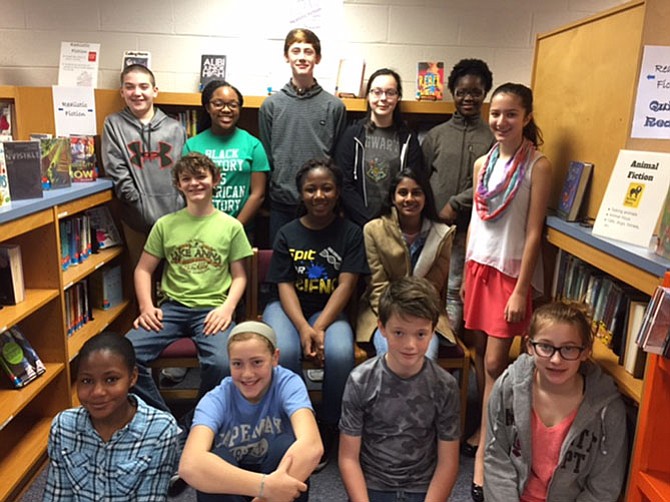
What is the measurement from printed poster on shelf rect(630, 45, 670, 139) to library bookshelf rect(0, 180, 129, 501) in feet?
6.70

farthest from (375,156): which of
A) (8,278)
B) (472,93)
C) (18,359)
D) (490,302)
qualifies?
(18,359)

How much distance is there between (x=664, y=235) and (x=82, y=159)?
99.2 inches

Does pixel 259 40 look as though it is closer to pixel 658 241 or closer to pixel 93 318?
pixel 93 318

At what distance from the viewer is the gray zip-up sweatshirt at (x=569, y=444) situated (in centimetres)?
160

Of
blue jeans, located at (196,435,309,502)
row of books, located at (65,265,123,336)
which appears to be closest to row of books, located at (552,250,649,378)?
blue jeans, located at (196,435,309,502)

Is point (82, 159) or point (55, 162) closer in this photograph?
point (55, 162)

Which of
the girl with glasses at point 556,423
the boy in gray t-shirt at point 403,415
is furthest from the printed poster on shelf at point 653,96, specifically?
the boy in gray t-shirt at point 403,415

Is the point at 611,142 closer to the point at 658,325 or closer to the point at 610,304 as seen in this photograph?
the point at 610,304

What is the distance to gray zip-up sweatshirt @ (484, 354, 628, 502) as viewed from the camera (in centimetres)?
160

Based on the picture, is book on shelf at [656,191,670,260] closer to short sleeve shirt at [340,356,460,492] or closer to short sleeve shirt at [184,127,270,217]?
short sleeve shirt at [340,356,460,492]

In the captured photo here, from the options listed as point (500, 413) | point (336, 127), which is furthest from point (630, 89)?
point (336, 127)

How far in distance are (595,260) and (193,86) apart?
264 cm

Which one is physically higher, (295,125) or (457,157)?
(295,125)

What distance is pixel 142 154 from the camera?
9.65ft
